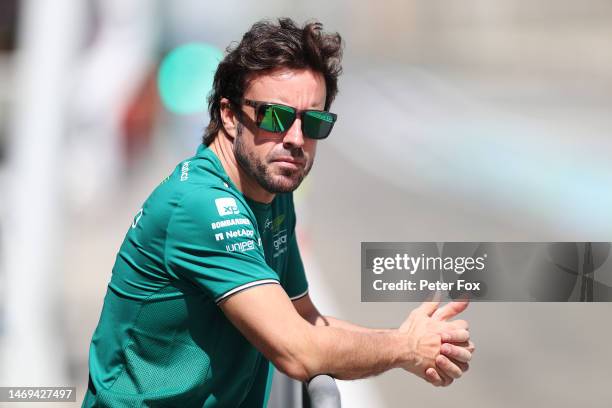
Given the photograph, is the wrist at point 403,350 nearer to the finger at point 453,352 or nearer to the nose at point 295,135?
the finger at point 453,352

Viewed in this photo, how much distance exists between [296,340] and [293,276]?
594mm

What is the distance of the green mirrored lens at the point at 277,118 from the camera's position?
5.55 ft

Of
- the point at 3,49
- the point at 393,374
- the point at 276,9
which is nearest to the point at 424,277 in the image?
the point at 393,374

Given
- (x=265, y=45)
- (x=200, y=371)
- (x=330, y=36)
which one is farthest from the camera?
(x=330, y=36)

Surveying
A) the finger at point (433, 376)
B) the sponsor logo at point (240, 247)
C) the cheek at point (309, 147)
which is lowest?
the finger at point (433, 376)

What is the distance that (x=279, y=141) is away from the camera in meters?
1.72

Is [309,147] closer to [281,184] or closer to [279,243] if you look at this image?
[281,184]

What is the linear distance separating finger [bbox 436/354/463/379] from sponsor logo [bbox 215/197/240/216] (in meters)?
0.54

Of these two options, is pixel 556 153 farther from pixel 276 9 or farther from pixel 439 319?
pixel 439 319

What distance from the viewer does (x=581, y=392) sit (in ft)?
10.5

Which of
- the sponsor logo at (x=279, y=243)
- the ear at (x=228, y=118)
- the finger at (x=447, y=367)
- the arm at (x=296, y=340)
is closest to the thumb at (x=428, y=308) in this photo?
the finger at (x=447, y=367)

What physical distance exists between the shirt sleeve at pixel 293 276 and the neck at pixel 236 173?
0.31 metres

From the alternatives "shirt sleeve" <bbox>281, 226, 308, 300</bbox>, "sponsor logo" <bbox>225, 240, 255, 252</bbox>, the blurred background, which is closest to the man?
"sponsor logo" <bbox>225, 240, 255, 252</bbox>

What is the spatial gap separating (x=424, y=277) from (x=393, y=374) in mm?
407
